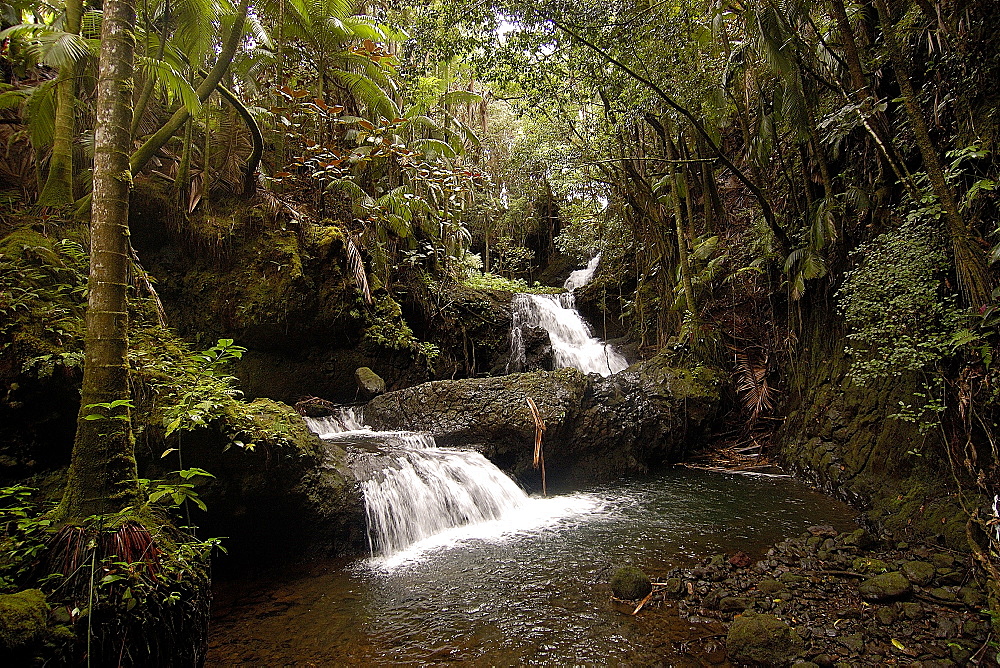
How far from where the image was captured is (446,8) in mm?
7336

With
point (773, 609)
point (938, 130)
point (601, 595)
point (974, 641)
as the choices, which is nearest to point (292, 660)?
point (601, 595)

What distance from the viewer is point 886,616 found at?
3504 mm

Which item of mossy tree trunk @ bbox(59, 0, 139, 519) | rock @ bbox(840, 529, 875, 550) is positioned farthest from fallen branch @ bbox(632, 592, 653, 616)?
mossy tree trunk @ bbox(59, 0, 139, 519)

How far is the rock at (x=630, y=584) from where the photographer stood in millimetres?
4074

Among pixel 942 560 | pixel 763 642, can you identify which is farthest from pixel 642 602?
pixel 942 560

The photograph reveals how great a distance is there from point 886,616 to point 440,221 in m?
9.25

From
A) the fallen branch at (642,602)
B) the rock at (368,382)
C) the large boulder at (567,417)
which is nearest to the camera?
the fallen branch at (642,602)

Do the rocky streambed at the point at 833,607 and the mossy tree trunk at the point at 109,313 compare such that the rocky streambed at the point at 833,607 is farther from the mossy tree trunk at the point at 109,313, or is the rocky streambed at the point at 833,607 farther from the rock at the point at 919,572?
the mossy tree trunk at the point at 109,313

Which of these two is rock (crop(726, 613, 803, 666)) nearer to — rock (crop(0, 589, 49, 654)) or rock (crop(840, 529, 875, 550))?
rock (crop(840, 529, 875, 550))

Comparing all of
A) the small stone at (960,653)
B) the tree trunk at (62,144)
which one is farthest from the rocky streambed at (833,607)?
the tree trunk at (62,144)

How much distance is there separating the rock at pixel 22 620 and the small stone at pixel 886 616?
508 centimetres

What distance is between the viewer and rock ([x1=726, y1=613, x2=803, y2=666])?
10.4 ft

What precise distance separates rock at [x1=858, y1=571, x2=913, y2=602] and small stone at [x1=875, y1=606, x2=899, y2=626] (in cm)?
12

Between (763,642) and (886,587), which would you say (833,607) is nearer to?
(886,587)
